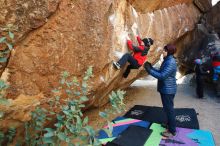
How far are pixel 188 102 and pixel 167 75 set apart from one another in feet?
13.0

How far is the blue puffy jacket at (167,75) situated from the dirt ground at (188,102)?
1.75m

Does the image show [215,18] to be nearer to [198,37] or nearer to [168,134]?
[198,37]

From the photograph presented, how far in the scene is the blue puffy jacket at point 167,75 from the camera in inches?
234

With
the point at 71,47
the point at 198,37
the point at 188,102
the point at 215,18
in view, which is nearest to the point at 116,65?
the point at 71,47

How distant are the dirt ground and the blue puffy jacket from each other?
5.74ft

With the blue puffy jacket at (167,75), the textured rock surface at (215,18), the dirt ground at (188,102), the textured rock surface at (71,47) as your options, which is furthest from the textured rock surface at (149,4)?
the textured rock surface at (215,18)

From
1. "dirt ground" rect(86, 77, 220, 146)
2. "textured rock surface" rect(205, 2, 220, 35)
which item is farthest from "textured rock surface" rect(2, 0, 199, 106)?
"textured rock surface" rect(205, 2, 220, 35)

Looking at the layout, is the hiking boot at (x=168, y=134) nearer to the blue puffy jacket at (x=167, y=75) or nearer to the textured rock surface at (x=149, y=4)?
the blue puffy jacket at (x=167, y=75)

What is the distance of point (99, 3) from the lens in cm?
503

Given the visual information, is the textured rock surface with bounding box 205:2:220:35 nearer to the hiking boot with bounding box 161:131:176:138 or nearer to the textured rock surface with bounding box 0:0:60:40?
the hiking boot with bounding box 161:131:176:138

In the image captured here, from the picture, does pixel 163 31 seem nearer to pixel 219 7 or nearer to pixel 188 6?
pixel 188 6

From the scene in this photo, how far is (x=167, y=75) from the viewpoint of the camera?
5.93m

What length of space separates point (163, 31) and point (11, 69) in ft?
21.1

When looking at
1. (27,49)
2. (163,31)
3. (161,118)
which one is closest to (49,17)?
(27,49)
